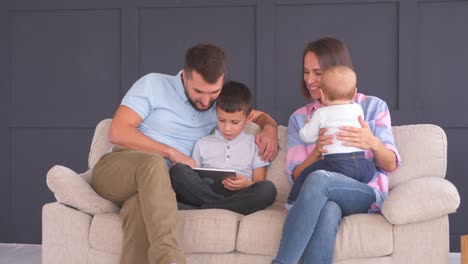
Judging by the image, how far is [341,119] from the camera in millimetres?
2867

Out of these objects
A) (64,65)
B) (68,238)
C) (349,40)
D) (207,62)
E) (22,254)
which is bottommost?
(22,254)

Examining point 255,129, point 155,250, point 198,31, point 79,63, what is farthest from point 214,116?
point 79,63

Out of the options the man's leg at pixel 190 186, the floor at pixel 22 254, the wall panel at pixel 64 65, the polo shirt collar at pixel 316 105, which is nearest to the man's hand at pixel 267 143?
the polo shirt collar at pixel 316 105

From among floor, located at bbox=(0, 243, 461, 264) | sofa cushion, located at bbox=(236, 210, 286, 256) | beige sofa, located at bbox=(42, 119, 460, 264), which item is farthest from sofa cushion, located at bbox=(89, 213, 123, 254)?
floor, located at bbox=(0, 243, 461, 264)

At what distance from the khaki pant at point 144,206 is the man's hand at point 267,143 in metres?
0.66

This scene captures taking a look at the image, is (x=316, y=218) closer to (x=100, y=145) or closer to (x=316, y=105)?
(x=316, y=105)

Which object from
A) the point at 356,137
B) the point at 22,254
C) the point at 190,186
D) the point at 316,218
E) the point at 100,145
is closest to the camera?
the point at 316,218

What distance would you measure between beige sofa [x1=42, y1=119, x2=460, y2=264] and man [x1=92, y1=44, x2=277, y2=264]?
14cm

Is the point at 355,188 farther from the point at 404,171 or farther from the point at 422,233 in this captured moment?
the point at 404,171

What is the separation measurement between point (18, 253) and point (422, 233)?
2.72m

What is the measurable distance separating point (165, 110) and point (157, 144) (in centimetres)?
18

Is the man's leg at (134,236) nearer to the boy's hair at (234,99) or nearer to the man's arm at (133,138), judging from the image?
the man's arm at (133,138)

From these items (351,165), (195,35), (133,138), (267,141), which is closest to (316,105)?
(267,141)

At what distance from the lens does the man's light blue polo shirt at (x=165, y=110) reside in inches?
129
